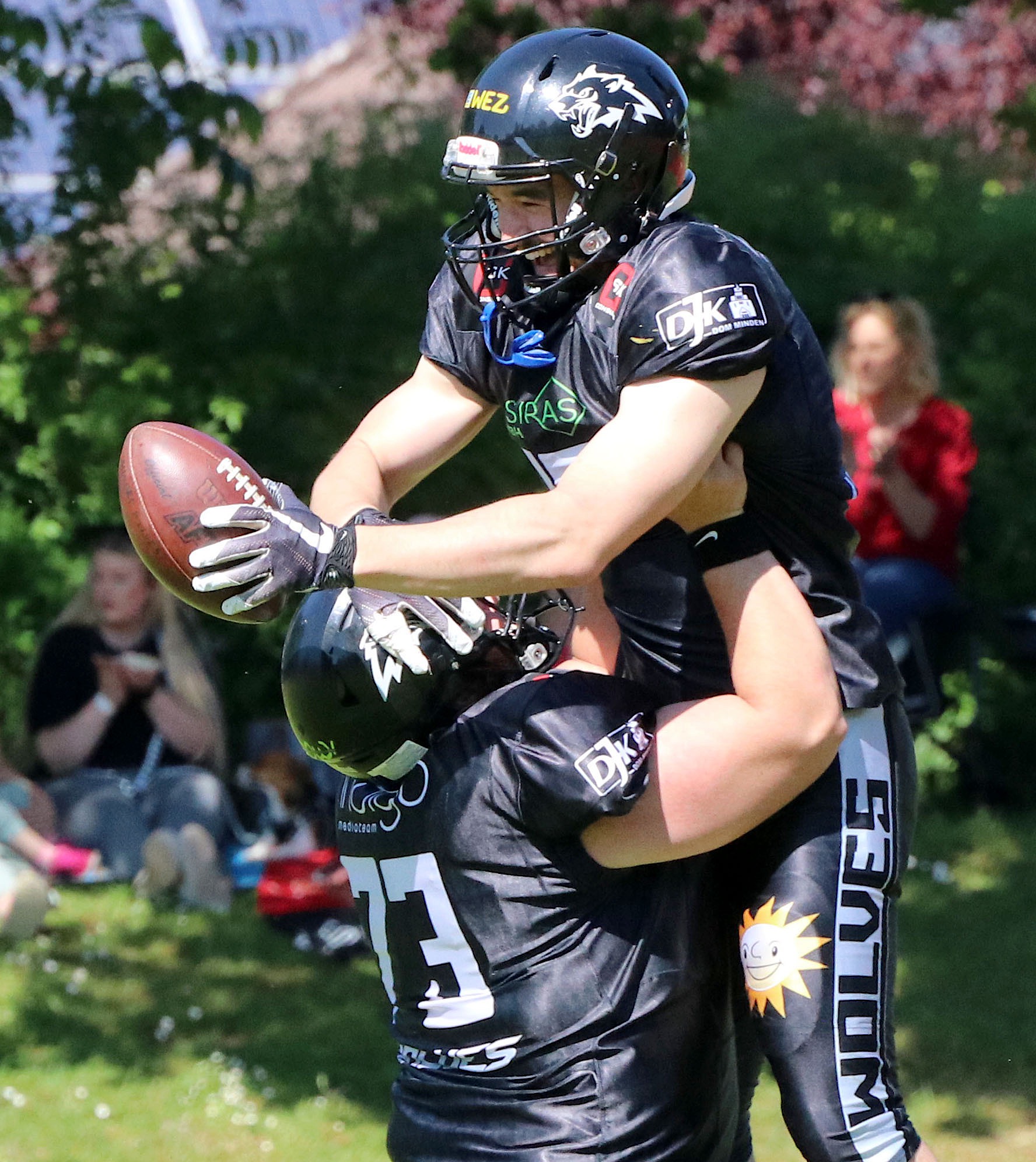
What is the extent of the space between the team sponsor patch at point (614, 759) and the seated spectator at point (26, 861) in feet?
Result: 11.4

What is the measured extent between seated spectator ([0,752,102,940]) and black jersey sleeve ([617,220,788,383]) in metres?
3.68

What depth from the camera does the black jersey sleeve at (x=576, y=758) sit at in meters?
2.56

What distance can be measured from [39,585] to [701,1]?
7661 millimetres

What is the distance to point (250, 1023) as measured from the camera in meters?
5.09

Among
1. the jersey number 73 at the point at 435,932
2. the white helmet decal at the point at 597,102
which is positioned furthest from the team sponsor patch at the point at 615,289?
the jersey number 73 at the point at 435,932

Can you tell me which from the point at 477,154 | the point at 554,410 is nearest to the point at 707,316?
the point at 554,410

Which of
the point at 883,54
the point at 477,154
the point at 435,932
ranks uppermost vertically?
the point at 477,154

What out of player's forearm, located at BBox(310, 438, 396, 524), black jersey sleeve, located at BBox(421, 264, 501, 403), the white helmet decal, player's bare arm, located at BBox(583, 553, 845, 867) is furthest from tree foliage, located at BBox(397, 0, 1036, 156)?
player's bare arm, located at BBox(583, 553, 845, 867)

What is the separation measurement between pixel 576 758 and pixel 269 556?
1.86ft

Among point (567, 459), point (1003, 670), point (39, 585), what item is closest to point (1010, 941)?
point (1003, 670)

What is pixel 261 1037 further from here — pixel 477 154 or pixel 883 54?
pixel 883 54

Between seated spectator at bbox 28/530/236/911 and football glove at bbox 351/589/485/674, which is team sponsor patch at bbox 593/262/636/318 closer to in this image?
football glove at bbox 351/589/485/674

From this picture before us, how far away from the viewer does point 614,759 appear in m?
2.58

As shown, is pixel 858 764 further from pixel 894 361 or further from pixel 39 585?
pixel 39 585
